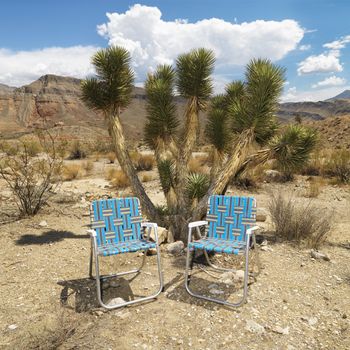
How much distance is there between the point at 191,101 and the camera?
21.4 ft

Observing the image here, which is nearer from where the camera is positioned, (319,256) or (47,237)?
(319,256)

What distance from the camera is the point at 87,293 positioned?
4.22 meters

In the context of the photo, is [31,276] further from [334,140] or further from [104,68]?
[334,140]

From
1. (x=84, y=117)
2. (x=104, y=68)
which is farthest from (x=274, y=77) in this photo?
(x=84, y=117)

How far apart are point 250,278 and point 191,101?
3369 millimetres

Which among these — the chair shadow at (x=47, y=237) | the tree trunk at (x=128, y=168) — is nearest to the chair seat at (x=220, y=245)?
the tree trunk at (x=128, y=168)

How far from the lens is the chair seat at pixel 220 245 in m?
4.03

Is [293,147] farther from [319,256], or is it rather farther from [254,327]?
[254,327]

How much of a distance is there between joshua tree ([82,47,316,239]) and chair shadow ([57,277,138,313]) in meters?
1.77

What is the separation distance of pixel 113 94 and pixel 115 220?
A: 2.75m

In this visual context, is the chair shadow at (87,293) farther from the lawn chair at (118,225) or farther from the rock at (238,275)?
the rock at (238,275)

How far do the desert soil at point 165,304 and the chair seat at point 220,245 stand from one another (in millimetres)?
541

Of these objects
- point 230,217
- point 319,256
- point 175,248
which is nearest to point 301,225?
point 319,256

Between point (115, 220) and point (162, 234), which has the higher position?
point (115, 220)
